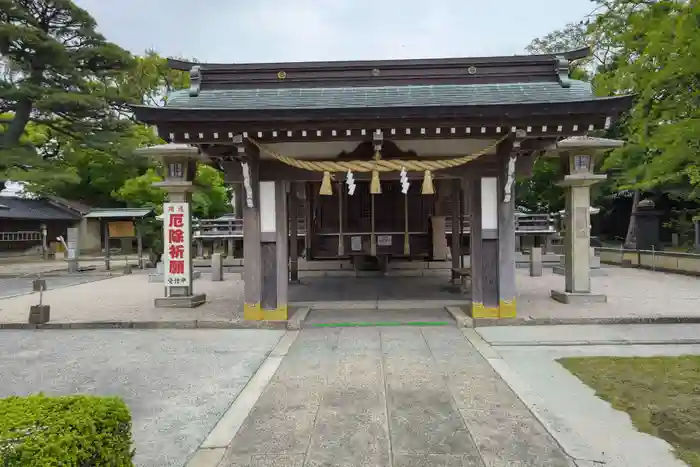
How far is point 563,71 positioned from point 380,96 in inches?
146

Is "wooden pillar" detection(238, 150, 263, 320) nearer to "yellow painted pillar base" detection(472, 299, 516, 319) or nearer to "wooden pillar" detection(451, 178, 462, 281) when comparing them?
"yellow painted pillar base" detection(472, 299, 516, 319)

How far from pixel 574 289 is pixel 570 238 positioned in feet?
3.93

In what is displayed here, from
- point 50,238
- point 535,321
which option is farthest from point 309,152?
point 50,238

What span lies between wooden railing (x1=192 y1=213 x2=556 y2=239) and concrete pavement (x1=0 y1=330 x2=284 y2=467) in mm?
10909

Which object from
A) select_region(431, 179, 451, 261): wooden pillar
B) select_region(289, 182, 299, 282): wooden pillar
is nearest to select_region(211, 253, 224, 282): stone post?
select_region(289, 182, 299, 282): wooden pillar

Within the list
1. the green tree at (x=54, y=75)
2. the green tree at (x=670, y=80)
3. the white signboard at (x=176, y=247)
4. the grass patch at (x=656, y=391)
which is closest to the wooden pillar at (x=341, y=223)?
the white signboard at (x=176, y=247)

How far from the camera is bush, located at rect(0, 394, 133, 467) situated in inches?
80.7

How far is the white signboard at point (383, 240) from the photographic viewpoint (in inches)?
603

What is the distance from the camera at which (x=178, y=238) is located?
10.4 meters

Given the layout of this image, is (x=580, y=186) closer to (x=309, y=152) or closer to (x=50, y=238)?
(x=309, y=152)

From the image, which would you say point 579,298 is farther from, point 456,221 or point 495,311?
point 456,221

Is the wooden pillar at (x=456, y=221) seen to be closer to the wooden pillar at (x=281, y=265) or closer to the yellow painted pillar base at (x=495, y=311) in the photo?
the yellow painted pillar base at (x=495, y=311)

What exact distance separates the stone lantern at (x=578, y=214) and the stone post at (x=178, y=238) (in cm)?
874

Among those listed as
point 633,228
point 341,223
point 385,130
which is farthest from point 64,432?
point 633,228
